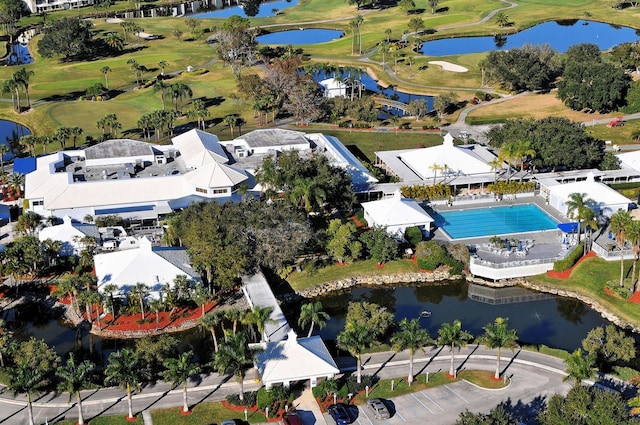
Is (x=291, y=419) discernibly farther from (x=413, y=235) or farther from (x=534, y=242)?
(x=534, y=242)

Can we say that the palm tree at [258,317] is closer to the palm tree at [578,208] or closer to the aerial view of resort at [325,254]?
the aerial view of resort at [325,254]

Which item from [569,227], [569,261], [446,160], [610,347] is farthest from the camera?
[446,160]

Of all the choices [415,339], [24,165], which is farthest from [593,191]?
[24,165]

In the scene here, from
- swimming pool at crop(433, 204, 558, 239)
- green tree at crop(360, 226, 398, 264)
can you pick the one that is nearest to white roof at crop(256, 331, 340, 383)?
green tree at crop(360, 226, 398, 264)

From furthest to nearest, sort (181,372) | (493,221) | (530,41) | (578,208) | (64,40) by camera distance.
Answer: (530,41) < (64,40) < (493,221) < (578,208) < (181,372)

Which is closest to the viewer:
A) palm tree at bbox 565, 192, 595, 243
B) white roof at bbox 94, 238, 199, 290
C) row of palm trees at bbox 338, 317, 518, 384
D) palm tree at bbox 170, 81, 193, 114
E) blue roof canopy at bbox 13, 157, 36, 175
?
row of palm trees at bbox 338, 317, 518, 384

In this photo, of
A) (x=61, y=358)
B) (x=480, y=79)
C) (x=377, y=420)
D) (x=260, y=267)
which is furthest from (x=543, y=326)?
(x=480, y=79)

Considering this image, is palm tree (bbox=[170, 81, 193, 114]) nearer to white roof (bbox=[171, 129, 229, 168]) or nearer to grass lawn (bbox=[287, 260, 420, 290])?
white roof (bbox=[171, 129, 229, 168])

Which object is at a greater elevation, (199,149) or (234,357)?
(199,149)
